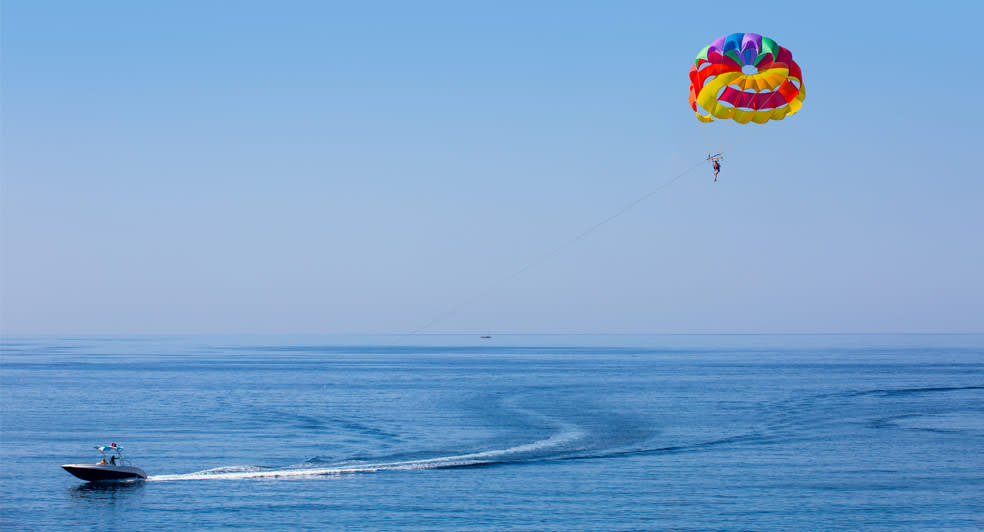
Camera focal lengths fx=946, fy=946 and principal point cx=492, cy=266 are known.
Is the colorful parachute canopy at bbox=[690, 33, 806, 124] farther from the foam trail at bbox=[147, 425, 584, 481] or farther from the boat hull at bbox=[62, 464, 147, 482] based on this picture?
the boat hull at bbox=[62, 464, 147, 482]

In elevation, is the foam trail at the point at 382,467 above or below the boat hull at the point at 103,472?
below

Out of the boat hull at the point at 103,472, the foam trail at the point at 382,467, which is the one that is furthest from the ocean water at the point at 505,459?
the boat hull at the point at 103,472

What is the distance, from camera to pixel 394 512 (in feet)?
109

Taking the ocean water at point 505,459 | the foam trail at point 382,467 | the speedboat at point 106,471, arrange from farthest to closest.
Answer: the foam trail at point 382,467 < the speedboat at point 106,471 < the ocean water at point 505,459

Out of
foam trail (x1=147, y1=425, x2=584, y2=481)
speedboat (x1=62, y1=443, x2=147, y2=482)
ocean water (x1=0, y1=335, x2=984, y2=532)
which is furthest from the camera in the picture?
foam trail (x1=147, y1=425, x2=584, y2=481)

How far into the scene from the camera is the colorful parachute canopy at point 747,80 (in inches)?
1459

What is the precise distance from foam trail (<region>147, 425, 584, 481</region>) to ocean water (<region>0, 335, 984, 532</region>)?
0.32 feet

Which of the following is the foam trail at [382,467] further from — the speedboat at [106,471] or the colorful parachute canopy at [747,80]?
the colorful parachute canopy at [747,80]

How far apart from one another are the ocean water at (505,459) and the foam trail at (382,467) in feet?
0.32

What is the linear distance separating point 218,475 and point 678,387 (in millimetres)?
55015

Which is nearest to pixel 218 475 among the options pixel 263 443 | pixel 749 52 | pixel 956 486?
pixel 263 443

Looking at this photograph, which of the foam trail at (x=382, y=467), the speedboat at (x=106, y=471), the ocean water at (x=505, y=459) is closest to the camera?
the ocean water at (x=505, y=459)

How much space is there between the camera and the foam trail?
3891cm

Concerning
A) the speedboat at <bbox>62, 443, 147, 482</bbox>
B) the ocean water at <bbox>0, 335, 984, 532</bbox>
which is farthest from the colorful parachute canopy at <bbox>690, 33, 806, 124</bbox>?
the speedboat at <bbox>62, 443, 147, 482</bbox>
